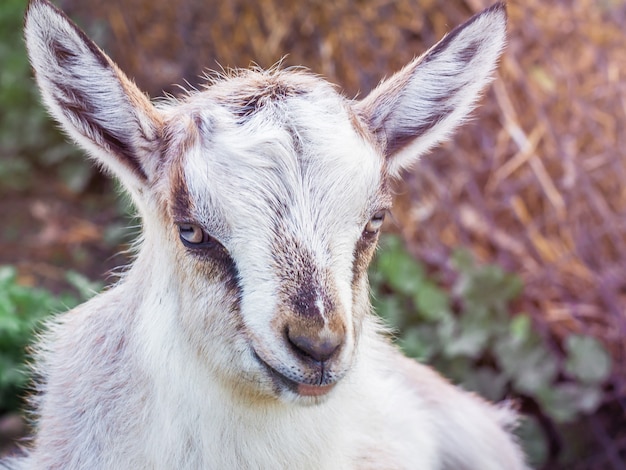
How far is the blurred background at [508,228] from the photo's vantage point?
19.0 ft

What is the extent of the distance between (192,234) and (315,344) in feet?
1.98

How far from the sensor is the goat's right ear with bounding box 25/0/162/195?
317 centimetres

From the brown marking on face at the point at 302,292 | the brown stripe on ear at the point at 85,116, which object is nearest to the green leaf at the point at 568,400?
the brown marking on face at the point at 302,292

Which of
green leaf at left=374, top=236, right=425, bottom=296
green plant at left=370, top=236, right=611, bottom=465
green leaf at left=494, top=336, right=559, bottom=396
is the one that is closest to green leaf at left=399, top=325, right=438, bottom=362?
green plant at left=370, top=236, right=611, bottom=465

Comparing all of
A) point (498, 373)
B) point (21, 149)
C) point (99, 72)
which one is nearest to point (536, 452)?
point (498, 373)

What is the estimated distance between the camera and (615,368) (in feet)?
18.9

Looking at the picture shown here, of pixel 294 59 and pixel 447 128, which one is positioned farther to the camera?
pixel 294 59

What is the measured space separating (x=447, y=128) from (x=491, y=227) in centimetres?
280

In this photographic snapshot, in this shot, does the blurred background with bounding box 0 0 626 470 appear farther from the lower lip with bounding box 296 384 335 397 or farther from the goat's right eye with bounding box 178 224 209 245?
the lower lip with bounding box 296 384 335 397

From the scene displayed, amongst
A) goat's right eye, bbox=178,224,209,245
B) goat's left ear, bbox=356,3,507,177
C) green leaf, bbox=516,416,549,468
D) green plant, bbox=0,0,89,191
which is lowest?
green leaf, bbox=516,416,549,468

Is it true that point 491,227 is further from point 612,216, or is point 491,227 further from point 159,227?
point 159,227

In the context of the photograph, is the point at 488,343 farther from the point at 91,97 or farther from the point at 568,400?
the point at 91,97

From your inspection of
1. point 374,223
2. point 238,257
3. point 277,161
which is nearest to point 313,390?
point 238,257

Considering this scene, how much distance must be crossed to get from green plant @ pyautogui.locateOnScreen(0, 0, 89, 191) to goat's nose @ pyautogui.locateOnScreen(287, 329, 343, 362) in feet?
19.3
